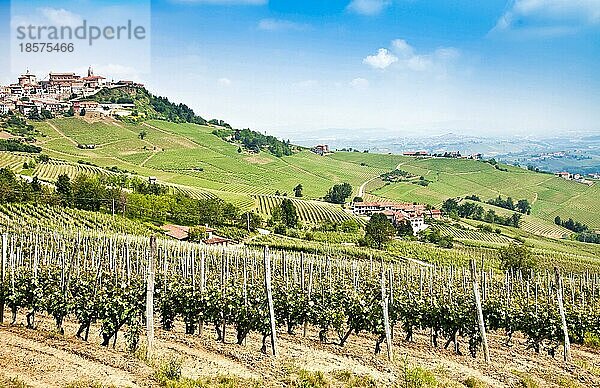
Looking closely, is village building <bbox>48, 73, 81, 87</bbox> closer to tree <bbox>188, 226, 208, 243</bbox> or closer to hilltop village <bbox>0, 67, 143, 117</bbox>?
hilltop village <bbox>0, 67, 143, 117</bbox>

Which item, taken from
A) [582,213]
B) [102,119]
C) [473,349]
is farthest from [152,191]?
[582,213]

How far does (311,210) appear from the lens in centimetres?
7950

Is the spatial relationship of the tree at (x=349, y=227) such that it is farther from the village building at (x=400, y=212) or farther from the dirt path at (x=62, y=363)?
the dirt path at (x=62, y=363)

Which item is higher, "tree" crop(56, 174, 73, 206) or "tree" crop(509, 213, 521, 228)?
"tree" crop(56, 174, 73, 206)

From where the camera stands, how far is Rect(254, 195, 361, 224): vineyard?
74.7m

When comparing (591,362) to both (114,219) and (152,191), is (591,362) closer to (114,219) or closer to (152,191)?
(114,219)

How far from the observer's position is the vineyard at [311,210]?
74700 millimetres

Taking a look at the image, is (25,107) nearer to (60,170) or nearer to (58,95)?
(58,95)

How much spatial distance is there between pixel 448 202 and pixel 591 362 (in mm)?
86473

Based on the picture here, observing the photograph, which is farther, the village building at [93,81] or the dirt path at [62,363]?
the village building at [93,81]

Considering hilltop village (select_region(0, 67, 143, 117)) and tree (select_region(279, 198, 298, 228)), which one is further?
hilltop village (select_region(0, 67, 143, 117))

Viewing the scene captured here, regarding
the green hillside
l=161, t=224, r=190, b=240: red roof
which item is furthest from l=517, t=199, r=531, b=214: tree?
l=161, t=224, r=190, b=240: red roof

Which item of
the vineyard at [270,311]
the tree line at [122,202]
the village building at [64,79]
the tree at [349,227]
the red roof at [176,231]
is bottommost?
the tree at [349,227]

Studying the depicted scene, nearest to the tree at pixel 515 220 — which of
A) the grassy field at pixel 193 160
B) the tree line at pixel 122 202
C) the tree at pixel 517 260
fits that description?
the grassy field at pixel 193 160
